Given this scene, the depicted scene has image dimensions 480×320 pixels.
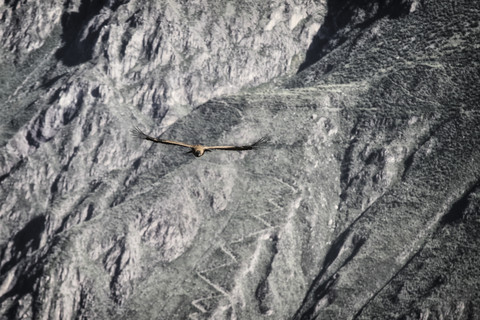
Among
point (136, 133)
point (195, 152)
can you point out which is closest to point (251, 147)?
point (195, 152)

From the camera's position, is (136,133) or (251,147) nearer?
(251,147)

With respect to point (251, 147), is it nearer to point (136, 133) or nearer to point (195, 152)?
point (195, 152)
